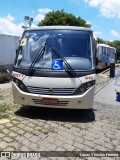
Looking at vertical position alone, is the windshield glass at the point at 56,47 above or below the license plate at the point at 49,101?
above

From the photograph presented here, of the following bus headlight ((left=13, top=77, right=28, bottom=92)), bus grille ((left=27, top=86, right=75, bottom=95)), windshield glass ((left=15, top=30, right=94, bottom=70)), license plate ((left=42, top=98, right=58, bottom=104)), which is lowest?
license plate ((left=42, top=98, right=58, bottom=104))

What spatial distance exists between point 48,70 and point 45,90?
530mm

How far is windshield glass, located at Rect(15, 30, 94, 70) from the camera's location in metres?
6.74

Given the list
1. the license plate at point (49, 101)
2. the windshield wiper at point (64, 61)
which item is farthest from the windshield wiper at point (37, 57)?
the license plate at point (49, 101)

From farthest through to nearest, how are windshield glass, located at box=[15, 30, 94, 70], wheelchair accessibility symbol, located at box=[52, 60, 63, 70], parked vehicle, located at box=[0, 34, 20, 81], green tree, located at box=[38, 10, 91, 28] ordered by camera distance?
green tree, located at box=[38, 10, 91, 28] < parked vehicle, located at box=[0, 34, 20, 81] < windshield glass, located at box=[15, 30, 94, 70] < wheelchair accessibility symbol, located at box=[52, 60, 63, 70]

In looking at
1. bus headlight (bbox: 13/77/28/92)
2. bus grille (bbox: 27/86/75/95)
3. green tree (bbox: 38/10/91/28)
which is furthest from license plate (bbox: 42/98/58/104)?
green tree (bbox: 38/10/91/28)

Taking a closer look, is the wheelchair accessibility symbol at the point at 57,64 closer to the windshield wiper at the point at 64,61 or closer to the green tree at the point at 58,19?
the windshield wiper at the point at 64,61

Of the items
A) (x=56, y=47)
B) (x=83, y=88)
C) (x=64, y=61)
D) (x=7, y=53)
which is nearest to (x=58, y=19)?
(x=7, y=53)

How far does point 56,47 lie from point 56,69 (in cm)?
79

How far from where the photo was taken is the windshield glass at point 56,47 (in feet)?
22.1

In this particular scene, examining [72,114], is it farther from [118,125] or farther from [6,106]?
[6,106]

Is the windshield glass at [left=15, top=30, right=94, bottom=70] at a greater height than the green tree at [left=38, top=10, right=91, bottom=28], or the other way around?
the green tree at [left=38, top=10, right=91, bottom=28]

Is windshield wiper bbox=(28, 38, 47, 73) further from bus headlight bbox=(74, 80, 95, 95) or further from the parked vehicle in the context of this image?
the parked vehicle

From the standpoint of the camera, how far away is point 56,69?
6492 mm
